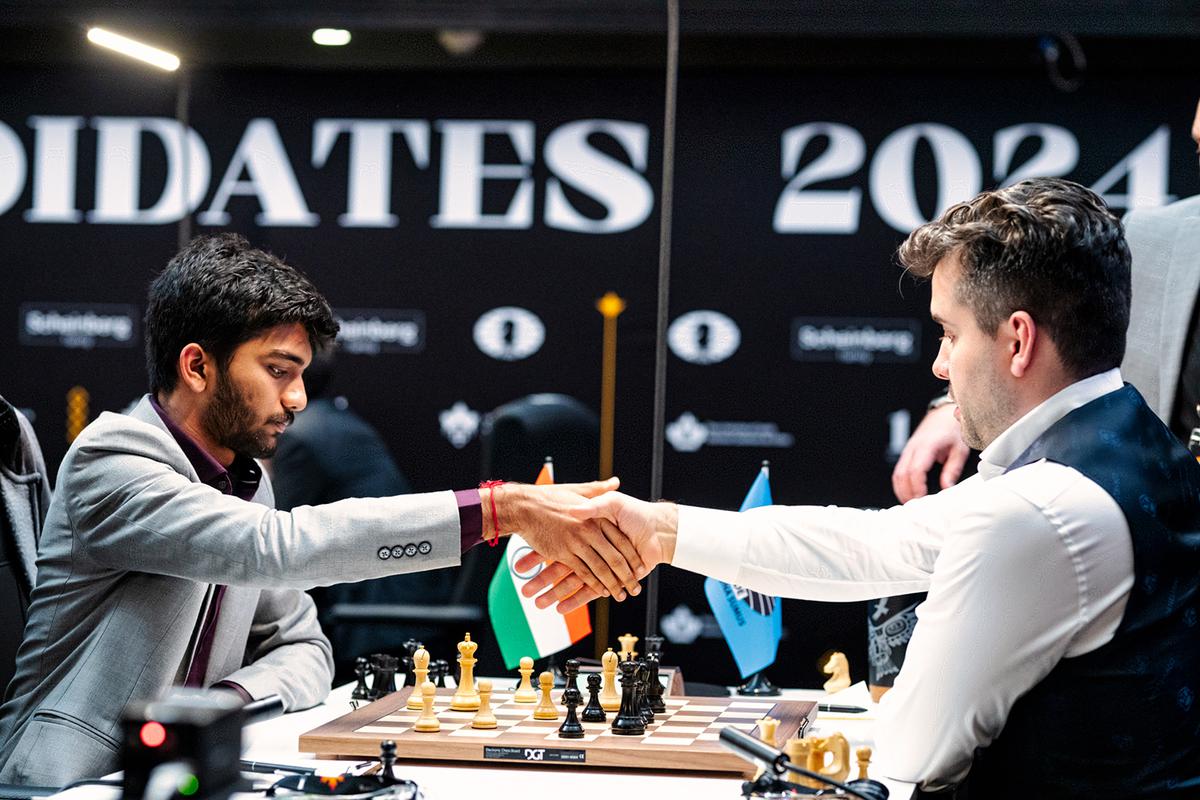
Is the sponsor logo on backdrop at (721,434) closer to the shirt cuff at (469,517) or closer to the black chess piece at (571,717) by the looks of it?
the shirt cuff at (469,517)

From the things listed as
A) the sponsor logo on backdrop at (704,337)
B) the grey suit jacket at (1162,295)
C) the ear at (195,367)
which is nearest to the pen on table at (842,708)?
the grey suit jacket at (1162,295)

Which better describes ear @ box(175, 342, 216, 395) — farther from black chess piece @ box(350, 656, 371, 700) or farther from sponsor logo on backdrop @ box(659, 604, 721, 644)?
sponsor logo on backdrop @ box(659, 604, 721, 644)

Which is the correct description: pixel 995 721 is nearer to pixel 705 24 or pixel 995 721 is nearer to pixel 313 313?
pixel 313 313

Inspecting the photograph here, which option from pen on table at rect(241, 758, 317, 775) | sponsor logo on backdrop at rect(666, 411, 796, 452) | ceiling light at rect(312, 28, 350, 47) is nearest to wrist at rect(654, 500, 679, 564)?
pen on table at rect(241, 758, 317, 775)

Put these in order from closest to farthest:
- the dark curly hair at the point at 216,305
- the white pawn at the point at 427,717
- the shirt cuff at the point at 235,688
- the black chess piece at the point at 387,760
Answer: the black chess piece at the point at 387,760 < the white pawn at the point at 427,717 < the shirt cuff at the point at 235,688 < the dark curly hair at the point at 216,305

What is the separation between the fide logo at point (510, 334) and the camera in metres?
4.79

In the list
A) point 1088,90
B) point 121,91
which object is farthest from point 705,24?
point 121,91

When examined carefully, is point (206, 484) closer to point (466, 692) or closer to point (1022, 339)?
point (466, 692)

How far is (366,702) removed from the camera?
2441mm

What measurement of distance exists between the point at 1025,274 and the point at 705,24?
119 inches

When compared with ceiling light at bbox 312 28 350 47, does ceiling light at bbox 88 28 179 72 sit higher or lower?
lower

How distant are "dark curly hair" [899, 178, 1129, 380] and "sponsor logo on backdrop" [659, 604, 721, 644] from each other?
3.05 m

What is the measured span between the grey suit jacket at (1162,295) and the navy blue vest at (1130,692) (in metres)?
1.24

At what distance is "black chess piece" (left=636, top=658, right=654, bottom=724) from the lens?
6.77 ft
